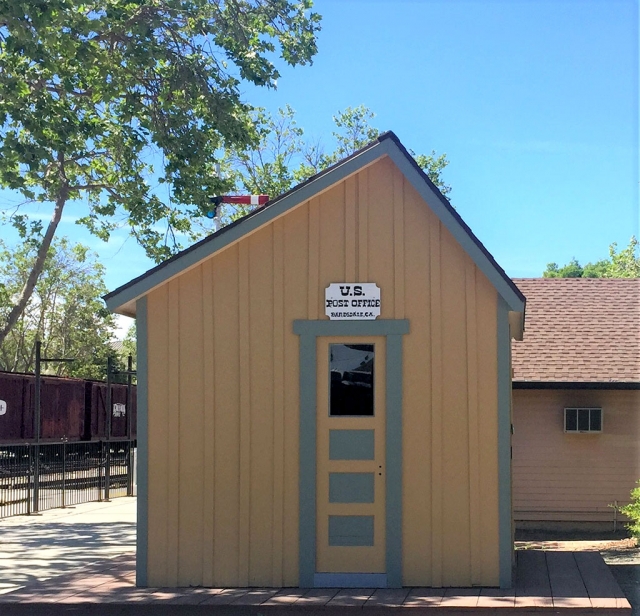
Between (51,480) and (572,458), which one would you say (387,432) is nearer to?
(572,458)

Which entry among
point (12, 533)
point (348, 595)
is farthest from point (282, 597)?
point (12, 533)

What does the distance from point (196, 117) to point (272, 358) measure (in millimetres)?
8072

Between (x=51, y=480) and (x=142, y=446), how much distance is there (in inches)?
448

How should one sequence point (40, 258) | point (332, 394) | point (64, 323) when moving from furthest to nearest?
point (64, 323) → point (40, 258) → point (332, 394)

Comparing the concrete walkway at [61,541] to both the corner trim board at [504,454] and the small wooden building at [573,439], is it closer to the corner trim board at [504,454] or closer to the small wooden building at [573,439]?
the corner trim board at [504,454]

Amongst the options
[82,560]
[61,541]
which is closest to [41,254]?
[61,541]

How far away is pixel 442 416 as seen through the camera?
878 centimetres

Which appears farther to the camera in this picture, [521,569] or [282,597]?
[521,569]

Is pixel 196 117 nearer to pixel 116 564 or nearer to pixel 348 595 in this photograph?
pixel 116 564

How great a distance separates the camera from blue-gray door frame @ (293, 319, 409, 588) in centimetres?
869

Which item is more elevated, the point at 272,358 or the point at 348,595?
the point at 272,358

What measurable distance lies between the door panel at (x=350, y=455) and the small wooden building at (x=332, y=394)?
1 cm

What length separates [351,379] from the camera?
8.95 metres

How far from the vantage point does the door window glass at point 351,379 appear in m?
8.91
